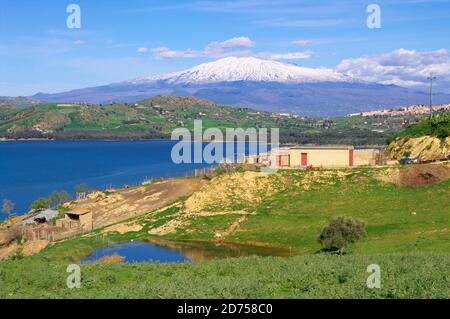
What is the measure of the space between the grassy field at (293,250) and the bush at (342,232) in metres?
0.97

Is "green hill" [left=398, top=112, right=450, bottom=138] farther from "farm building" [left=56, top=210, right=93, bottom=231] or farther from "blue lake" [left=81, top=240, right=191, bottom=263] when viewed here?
"farm building" [left=56, top=210, right=93, bottom=231]

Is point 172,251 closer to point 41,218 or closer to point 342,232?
point 342,232

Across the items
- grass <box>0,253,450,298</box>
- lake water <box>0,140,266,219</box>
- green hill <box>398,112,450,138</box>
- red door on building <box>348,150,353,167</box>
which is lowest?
lake water <box>0,140,266,219</box>

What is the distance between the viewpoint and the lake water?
104062 millimetres

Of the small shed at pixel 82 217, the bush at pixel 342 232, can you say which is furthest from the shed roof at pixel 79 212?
the bush at pixel 342 232

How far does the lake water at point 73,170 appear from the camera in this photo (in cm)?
10406

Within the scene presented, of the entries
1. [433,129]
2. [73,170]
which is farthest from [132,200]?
[73,170]

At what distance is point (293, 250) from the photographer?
42.1 m

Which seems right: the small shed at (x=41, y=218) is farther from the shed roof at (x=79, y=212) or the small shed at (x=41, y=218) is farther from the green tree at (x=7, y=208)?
the green tree at (x=7, y=208)

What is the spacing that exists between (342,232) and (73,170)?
112m

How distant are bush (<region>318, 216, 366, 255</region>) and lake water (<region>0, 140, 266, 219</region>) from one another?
172ft

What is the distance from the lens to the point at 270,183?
55.9m

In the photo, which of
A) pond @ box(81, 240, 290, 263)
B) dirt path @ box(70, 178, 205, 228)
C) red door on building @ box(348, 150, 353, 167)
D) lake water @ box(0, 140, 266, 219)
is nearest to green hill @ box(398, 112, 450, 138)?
red door on building @ box(348, 150, 353, 167)

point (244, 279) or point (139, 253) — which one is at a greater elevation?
point (244, 279)
